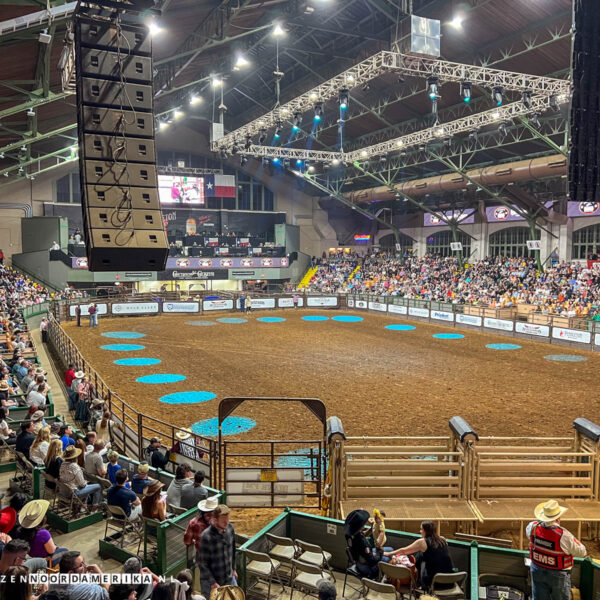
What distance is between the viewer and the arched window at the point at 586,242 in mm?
32000

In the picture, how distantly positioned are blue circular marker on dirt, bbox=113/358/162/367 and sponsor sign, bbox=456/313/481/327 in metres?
18.4

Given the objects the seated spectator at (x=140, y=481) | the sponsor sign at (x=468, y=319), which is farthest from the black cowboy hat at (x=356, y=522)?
the sponsor sign at (x=468, y=319)

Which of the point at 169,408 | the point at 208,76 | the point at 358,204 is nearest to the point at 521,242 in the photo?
the point at 358,204

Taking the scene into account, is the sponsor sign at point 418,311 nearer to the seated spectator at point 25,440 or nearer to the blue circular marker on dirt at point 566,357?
the blue circular marker on dirt at point 566,357

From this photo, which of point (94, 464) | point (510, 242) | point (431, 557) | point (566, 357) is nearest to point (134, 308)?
point (566, 357)

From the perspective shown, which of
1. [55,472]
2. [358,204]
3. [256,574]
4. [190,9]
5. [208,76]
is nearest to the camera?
[256,574]

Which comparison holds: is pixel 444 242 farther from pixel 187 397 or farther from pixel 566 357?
pixel 187 397

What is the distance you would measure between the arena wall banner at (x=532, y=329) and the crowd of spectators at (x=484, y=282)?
1.51 meters

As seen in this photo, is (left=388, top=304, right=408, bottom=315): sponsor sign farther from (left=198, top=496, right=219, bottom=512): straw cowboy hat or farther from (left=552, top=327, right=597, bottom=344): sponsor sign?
(left=198, top=496, right=219, bottom=512): straw cowboy hat

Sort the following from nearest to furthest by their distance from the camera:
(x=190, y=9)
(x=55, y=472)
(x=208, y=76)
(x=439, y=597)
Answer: (x=439, y=597), (x=55, y=472), (x=190, y=9), (x=208, y=76)

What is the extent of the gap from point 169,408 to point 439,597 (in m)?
10.7

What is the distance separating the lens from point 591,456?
8227 millimetres

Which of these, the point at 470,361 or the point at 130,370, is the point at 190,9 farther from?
the point at 470,361

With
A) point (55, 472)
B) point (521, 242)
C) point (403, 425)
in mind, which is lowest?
point (403, 425)
